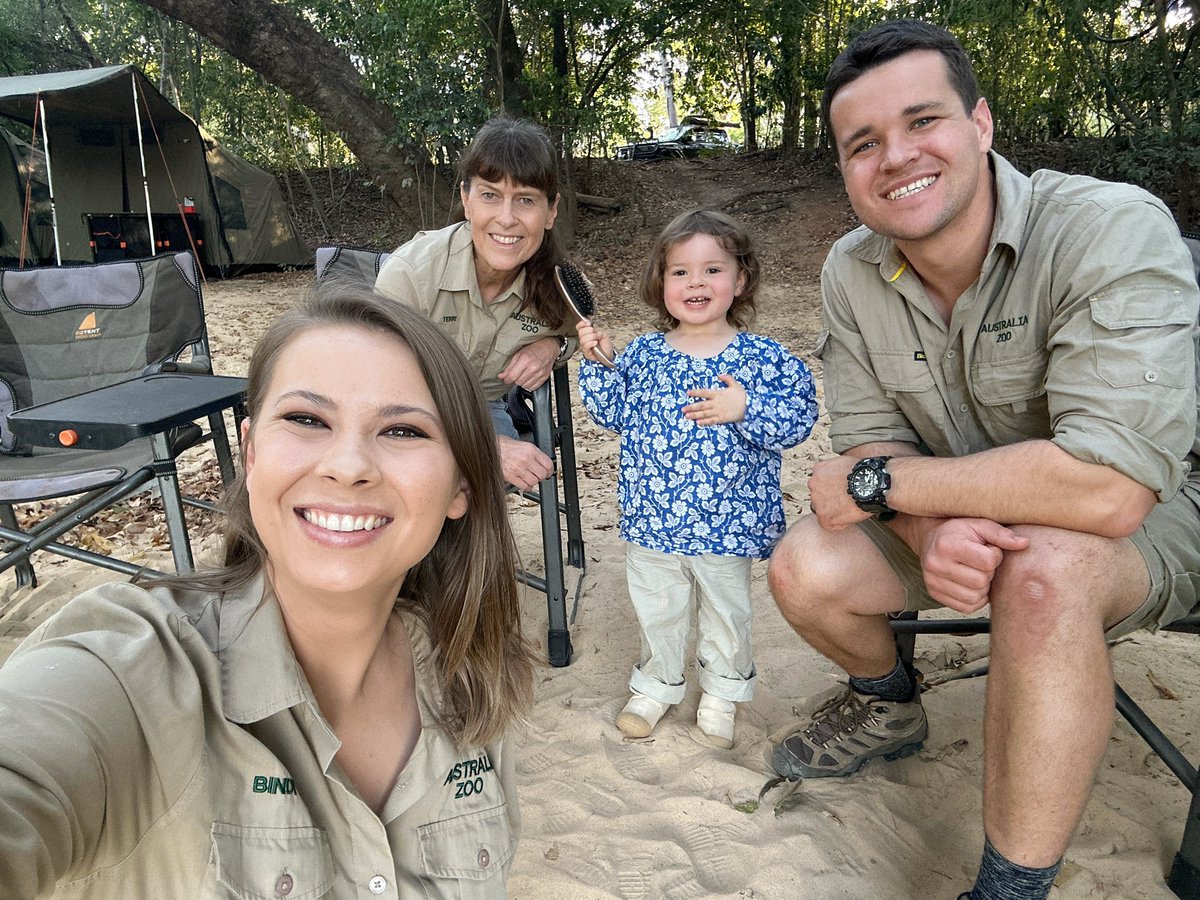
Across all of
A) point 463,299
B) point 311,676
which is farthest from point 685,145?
point 311,676

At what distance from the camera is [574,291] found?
296cm

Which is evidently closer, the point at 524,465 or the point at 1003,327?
the point at 1003,327

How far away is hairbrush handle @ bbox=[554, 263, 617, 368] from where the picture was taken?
291 cm

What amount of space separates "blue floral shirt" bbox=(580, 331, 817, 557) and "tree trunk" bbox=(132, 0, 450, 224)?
7.17 meters

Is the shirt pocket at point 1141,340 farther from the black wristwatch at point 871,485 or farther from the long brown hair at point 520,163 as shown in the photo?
the long brown hair at point 520,163

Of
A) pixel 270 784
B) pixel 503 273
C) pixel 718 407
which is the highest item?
pixel 503 273

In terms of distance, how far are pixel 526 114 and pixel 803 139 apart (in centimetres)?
581

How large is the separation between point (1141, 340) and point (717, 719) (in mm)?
1437

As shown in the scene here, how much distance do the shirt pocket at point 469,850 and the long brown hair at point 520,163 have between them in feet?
6.27

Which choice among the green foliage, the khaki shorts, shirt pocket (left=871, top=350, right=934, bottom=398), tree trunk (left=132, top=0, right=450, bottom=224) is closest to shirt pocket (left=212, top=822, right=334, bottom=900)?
the khaki shorts

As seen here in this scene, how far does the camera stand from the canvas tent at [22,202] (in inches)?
407

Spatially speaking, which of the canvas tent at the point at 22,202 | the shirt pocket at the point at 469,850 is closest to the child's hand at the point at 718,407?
the shirt pocket at the point at 469,850

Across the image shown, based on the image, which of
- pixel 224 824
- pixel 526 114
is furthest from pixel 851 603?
pixel 526 114

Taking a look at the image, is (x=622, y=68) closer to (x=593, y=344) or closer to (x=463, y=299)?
(x=463, y=299)
